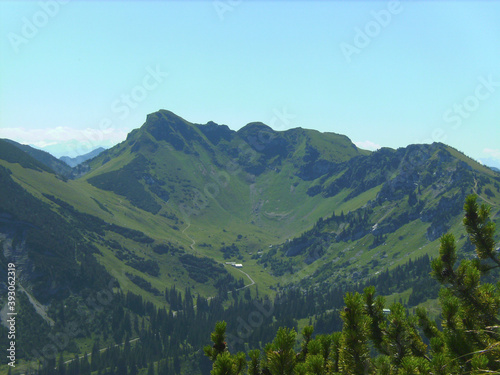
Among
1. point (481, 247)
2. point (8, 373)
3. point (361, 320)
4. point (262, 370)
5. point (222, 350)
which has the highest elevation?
point (481, 247)

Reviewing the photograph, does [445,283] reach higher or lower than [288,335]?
higher

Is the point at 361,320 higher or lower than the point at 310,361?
higher

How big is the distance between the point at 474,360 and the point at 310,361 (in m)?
4.86

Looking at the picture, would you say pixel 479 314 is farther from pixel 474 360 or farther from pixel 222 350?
pixel 222 350

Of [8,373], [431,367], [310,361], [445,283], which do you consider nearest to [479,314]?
[445,283]

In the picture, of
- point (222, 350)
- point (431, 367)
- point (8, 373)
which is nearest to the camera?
point (431, 367)

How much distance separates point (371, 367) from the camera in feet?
45.2

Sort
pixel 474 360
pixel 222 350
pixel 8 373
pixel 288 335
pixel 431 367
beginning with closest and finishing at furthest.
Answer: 1. pixel 474 360
2. pixel 431 367
3. pixel 288 335
4. pixel 222 350
5. pixel 8 373

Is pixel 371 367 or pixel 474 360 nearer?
pixel 474 360

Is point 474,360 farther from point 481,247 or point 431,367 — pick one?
point 481,247

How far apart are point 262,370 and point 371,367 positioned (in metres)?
4.07

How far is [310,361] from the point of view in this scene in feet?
41.9

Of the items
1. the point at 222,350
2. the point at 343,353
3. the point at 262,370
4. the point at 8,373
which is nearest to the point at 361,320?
the point at 343,353

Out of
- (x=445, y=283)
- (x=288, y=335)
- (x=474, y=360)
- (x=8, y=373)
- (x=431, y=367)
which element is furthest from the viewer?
(x=8, y=373)
